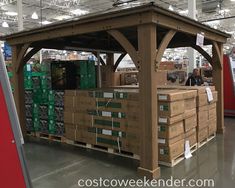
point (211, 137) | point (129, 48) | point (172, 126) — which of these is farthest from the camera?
point (211, 137)

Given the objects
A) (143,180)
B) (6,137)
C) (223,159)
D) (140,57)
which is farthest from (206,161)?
(6,137)

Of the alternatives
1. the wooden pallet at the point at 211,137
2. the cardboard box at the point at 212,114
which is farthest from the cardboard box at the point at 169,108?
the wooden pallet at the point at 211,137

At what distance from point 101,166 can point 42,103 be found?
266 centimetres

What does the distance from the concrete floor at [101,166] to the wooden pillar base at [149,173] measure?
3.9 inches

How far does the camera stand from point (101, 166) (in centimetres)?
445

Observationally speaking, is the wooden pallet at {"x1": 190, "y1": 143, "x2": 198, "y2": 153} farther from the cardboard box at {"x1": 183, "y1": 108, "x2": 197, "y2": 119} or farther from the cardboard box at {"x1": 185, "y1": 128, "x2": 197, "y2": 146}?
the cardboard box at {"x1": 183, "y1": 108, "x2": 197, "y2": 119}

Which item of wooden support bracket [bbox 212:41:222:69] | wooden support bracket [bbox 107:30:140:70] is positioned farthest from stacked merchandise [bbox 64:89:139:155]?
wooden support bracket [bbox 212:41:222:69]

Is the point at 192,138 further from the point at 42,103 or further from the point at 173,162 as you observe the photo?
the point at 42,103

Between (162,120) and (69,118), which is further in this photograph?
(69,118)

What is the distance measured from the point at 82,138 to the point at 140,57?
239 centimetres

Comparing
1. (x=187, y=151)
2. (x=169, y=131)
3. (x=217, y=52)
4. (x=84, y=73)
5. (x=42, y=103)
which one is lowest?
(x=187, y=151)

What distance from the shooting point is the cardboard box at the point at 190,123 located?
4879 millimetres

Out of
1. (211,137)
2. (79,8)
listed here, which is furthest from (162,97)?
(79,8)

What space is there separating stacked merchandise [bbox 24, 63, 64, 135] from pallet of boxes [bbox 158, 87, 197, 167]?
2.47 m
